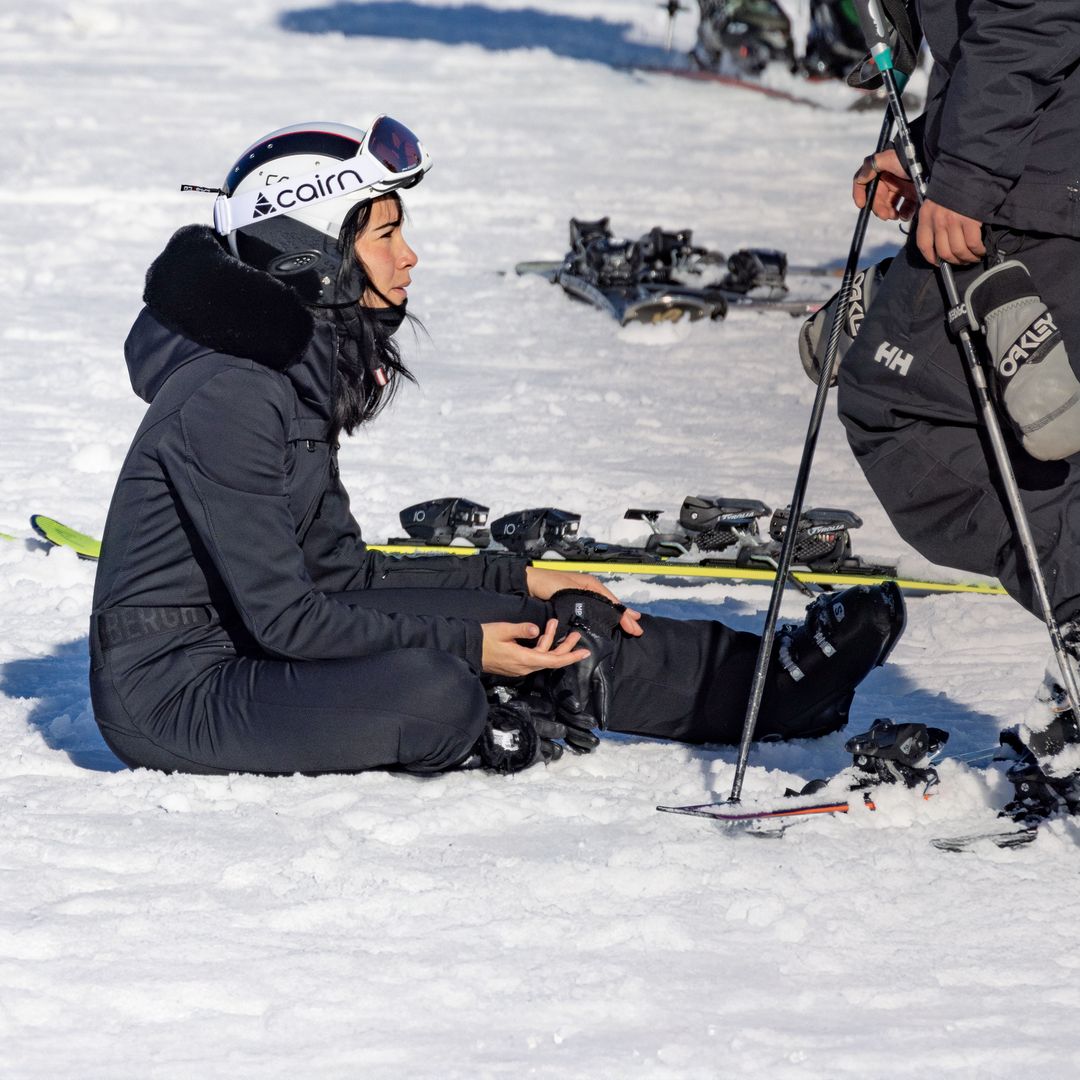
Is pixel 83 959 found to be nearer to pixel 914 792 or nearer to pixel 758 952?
pixel 758 952

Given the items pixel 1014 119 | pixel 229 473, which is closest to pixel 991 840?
pixel 1014 119

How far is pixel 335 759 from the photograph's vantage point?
3475 mm

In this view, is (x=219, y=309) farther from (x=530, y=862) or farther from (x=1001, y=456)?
(x=1001, y=456)

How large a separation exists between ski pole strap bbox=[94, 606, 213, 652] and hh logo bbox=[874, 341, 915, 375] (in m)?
1.54

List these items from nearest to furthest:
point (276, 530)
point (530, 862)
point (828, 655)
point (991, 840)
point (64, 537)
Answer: point (530, 862), point (991, 840), point (276, 530), point (828, 655), point (64, 537)

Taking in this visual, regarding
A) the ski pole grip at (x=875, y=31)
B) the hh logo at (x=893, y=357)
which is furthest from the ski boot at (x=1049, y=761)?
the ski pole grip at (x=875, y=31)

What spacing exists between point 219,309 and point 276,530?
456mm

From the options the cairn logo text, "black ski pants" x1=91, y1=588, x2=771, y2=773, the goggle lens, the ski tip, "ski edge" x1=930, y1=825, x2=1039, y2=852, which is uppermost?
the goggle lens

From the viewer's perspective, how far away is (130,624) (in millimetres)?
3482

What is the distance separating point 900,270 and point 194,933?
71.7 inches

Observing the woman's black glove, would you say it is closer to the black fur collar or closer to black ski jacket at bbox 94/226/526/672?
black ski jacket at bbox 94/226/526/672

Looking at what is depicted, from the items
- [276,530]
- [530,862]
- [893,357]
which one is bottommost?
[530,862]

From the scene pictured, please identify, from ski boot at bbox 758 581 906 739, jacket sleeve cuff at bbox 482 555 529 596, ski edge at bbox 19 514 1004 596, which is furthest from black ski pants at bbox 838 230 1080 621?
ski edge at bbox 19 514 1004 596

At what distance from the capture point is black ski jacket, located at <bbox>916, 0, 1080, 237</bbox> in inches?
115
